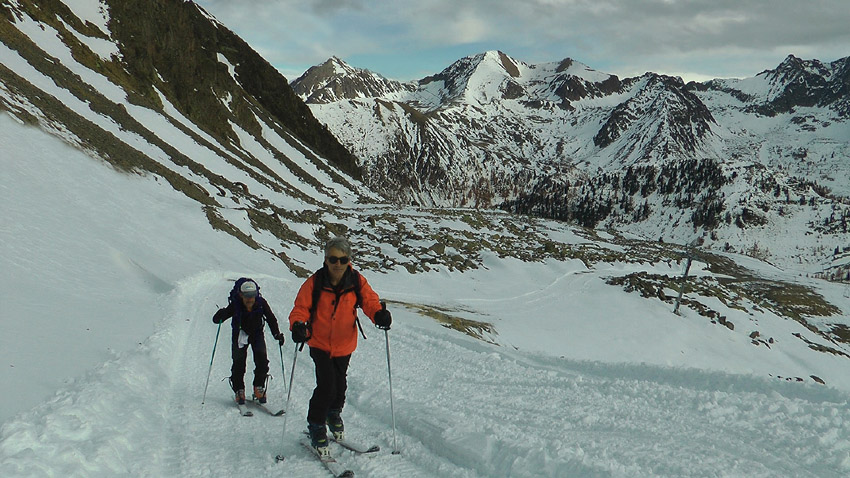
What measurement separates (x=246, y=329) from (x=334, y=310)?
3.21 metres

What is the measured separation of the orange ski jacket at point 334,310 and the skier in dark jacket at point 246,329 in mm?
2491

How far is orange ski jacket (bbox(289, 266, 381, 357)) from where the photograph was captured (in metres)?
5.19

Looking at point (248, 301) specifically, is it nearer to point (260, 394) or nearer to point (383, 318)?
point (260, 394)

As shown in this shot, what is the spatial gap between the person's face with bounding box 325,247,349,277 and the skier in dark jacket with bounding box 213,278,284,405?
113 inches

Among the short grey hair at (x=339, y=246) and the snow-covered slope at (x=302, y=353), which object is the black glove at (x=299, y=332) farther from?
the snow-covered slope at (x=302, y=353)

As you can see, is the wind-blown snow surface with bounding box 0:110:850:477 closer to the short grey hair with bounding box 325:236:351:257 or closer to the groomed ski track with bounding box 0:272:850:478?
the groomed ski track with bounding box 0:272:850:478

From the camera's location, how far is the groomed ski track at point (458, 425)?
195 inches

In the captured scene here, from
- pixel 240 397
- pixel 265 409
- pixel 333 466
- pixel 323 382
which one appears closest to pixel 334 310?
pixel 323 382

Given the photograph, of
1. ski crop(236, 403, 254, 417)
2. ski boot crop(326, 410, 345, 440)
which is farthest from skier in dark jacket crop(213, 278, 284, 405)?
ski boot crop(326, 410, 345, 440)

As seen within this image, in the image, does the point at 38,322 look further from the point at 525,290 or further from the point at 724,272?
the point at 724,272

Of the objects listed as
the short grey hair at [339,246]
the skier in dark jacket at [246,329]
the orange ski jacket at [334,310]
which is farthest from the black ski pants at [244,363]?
the short grey hair at [339,246]

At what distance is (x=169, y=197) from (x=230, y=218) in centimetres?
380

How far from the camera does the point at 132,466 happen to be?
16.5 ft

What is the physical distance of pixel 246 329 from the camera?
764 cm
